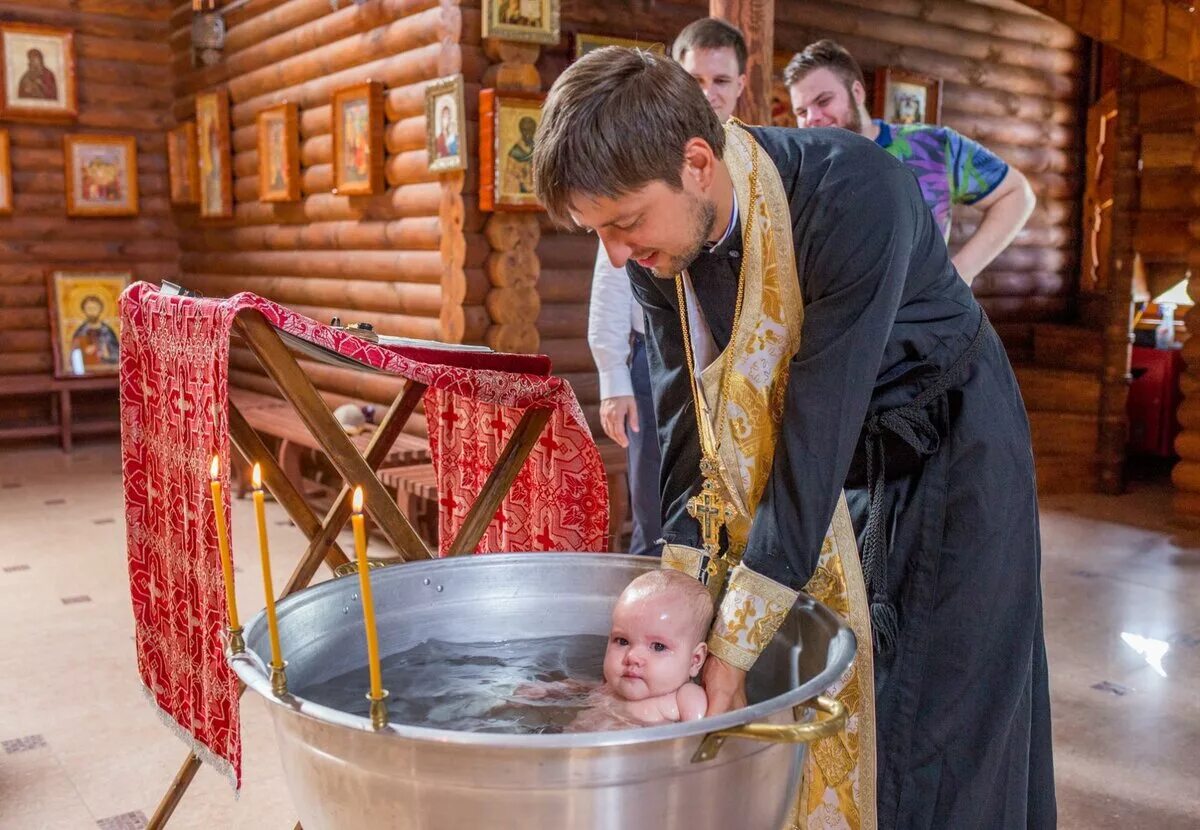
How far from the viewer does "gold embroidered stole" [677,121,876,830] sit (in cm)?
163

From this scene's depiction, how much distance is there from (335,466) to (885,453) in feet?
3.20

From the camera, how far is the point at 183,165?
372 inches

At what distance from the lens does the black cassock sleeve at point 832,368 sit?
1.53 metres

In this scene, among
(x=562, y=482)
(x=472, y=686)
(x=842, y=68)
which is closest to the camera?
(x=472, y=686)

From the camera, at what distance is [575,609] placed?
1938 mm

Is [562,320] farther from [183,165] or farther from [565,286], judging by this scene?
[183,165]

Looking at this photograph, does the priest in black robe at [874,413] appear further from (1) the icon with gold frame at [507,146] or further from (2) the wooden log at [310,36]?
(2) the wooden log at [310,36]

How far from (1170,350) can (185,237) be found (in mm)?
7643

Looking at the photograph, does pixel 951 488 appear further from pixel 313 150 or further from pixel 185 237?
pixel 185 237

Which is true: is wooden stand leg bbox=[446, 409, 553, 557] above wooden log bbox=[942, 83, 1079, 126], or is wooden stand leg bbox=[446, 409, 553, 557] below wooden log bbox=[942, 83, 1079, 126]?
below

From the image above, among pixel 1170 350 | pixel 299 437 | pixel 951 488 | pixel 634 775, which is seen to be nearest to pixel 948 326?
pixel 951 488

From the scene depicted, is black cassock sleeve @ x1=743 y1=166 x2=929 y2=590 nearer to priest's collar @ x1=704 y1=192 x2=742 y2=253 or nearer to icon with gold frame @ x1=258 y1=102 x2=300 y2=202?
priest's collar @ x1=704 y1=192 x2=742 y2=253

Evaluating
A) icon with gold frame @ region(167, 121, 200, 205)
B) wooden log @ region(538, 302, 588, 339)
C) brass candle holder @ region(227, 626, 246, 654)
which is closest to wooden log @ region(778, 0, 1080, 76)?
wooden log @ region(538, 302, 588, 339)

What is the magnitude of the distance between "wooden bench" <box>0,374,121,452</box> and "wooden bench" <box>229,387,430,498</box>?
83.0 inches
